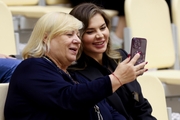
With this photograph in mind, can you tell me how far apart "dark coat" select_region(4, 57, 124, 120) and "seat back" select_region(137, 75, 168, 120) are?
2.53 feet

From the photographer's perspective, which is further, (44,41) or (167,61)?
(167,61)

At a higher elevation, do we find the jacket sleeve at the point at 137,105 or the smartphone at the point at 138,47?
the smartphone at the point at 138,47

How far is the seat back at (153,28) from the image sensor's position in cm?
323

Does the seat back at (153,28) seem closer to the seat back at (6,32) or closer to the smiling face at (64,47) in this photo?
the seat back at (6,32)

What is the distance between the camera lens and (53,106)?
1.66 meters

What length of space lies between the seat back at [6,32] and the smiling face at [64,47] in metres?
1.08

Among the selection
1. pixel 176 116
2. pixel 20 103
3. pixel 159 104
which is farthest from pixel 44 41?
pixel 176 116

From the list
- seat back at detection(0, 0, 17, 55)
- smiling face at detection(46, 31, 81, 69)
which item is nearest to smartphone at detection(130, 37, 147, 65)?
smiling face at detection(46, 31, 81, 69)

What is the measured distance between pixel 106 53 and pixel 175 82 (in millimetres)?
942

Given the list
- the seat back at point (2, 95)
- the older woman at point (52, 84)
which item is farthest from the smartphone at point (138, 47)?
the seat back at point (2, 95)

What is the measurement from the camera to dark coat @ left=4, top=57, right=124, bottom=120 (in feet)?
5.41

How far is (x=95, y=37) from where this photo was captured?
2.22 metres

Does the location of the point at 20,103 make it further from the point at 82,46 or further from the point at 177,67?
the point at 177,67

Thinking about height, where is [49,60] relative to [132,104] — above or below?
above
